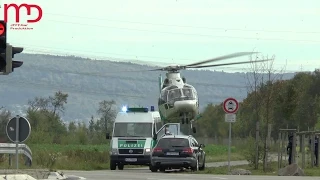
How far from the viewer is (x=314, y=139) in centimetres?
4131

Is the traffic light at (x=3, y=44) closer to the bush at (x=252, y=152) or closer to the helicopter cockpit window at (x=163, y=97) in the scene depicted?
the bush at (x=252, y=152)

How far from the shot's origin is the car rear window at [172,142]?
3497cm

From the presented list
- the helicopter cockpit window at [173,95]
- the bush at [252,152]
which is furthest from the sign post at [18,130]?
the helicopter cockpit window at [173,95]

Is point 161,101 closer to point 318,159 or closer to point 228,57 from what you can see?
point 228,57

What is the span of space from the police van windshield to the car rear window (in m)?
4.43

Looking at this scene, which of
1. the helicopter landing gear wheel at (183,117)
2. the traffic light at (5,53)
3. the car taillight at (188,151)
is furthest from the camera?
the helicopter landing gear wheel at (183,117)

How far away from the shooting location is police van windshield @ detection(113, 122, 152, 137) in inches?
1563

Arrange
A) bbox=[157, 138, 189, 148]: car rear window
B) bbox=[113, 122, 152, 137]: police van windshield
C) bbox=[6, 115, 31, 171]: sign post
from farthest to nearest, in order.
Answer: bbox=[113, 122, 152, 137]: police van windshield → bbox=[157, 138, 189, 148]: car rear window → bbox=[6, 115, 31, 171]: sign post

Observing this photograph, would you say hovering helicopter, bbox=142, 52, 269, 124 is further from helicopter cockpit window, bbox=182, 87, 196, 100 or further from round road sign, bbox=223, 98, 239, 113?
round road sign, bbox=223, 98, 239, 113

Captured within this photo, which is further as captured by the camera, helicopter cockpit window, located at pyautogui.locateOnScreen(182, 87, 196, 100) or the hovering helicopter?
helicopter cockpit window, located at pyautogui.locateOnScreen(182, 87, 196, 100)

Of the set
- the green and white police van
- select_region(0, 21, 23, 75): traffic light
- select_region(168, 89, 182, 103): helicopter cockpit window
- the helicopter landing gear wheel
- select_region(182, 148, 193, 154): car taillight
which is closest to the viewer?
select_region(0, 21, 23, 75): traffic light

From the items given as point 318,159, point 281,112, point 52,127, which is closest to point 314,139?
point 318,159

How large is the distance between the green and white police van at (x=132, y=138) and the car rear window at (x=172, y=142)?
392 centimetres

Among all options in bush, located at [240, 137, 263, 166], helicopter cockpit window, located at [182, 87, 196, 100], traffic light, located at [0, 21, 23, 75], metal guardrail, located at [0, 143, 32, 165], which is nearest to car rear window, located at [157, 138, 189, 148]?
bush, located at [240, 137, 263, 166]
